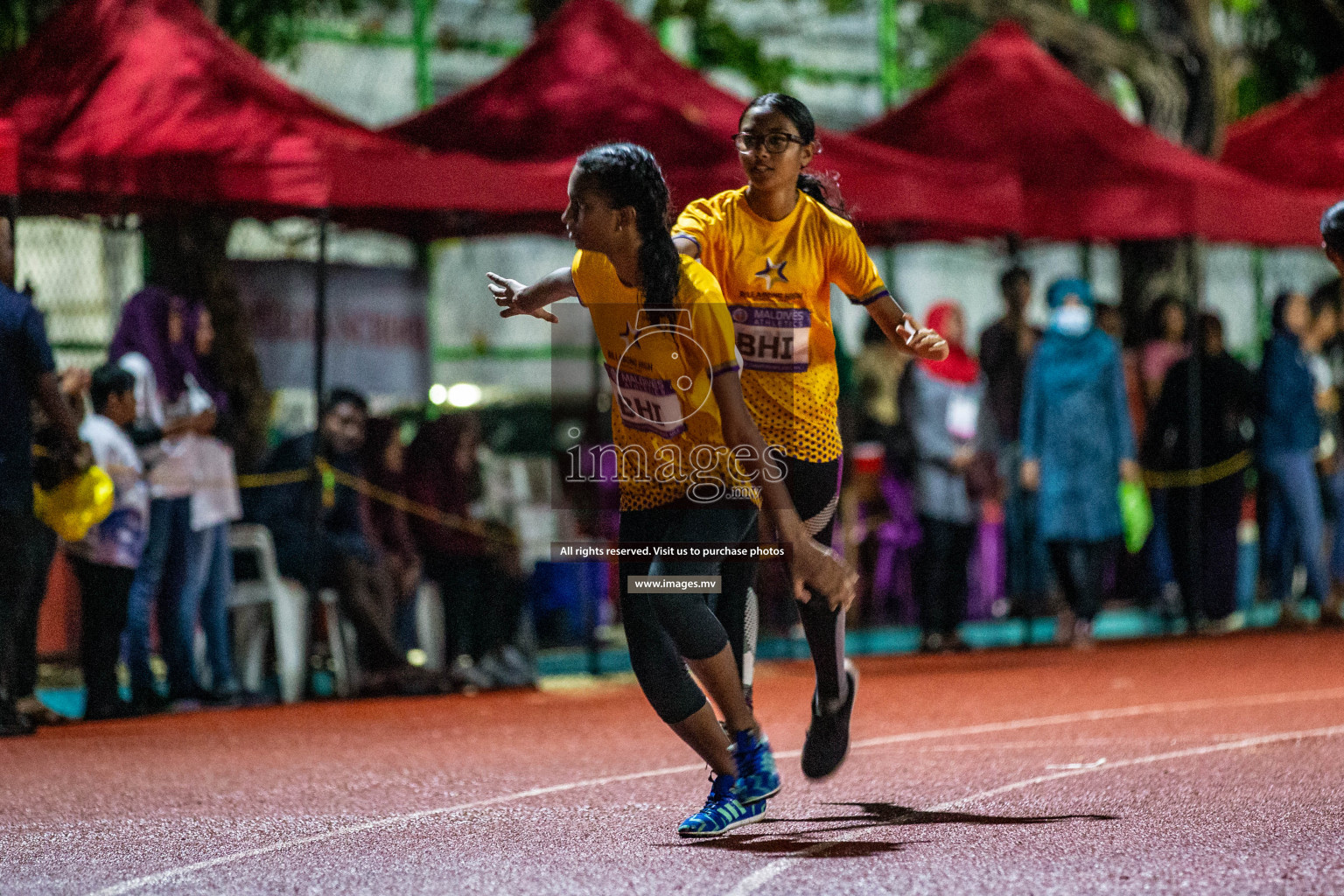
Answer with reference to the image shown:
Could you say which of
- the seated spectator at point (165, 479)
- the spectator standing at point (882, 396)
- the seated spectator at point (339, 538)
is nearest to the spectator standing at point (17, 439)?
the seated spectator at point (165, 479)

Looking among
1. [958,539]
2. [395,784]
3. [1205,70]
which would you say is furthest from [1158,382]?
[395,784]

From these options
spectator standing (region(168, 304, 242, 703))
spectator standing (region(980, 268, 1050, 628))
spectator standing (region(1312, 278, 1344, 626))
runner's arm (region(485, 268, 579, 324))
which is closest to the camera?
runner's arm (region(485, 268, 579, 324))

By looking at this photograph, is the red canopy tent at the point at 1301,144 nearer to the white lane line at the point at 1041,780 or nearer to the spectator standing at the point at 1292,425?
the spectator standing at the point at 1292,425

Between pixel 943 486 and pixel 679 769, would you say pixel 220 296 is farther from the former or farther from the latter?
pixel 679 769

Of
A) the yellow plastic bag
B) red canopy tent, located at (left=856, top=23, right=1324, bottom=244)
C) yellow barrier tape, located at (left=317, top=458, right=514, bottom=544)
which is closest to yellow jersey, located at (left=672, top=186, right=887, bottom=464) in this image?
the yellow plastic bag

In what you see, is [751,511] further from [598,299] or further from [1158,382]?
[1158,382]

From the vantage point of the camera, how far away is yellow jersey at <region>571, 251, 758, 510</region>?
5414 millimetres

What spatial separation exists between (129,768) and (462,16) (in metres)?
10.8

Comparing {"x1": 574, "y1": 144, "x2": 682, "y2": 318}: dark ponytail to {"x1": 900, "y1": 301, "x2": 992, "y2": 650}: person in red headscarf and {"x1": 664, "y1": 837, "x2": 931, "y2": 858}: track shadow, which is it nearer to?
{"x1": 664, "y1": 837, "x2": 931, "y2": 858}: track shadow

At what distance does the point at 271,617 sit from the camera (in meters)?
10.5

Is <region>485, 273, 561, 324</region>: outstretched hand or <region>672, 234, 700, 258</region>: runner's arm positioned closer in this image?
<region>672, 234, 700, 258</region>: runner's arm

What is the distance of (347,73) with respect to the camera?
16359 mm

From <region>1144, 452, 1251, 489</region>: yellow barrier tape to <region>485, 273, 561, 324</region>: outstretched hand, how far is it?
28.0 ft

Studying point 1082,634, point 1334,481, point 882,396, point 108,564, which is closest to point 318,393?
point 108,564
